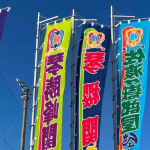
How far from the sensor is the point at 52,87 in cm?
1344

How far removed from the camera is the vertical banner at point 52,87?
12.7 meters

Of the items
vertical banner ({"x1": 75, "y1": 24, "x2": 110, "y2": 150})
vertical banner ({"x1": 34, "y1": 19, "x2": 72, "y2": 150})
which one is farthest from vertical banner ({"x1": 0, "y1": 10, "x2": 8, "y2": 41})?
vertical banner ({"x1": 75, "y1": 24, "x2": 110, "y2": 150})

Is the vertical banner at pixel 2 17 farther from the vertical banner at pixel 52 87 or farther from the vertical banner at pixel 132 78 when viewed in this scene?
the vertical banner at pixel 132 78

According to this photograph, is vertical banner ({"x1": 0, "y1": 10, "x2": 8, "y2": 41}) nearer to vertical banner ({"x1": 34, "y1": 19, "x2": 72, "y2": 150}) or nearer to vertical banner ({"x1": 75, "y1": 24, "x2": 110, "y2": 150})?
vertical banner ({"x1": 34, "y1": 19, "x2": 72, "y2": 150})

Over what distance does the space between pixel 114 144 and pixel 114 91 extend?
2531 millimetres

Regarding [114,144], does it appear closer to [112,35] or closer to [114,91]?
[114,91]

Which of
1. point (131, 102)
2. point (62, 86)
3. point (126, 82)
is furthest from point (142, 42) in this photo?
point (62, 86)

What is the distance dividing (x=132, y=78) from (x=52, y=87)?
3.76 metres

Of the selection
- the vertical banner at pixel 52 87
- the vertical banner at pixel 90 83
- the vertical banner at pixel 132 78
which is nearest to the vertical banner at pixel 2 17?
the vertical banner at pixel 52 87

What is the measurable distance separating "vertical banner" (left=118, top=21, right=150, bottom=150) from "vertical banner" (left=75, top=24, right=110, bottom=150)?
0.90 meters

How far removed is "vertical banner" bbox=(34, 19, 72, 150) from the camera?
12680 mm

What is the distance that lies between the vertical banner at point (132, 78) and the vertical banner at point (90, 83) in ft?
2.95

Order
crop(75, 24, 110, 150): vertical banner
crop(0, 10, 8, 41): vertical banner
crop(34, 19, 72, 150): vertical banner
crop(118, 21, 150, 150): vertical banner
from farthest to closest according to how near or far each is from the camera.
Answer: crop(0, 10, 8, 41): vertical banner, crop(118, 21, 150, 150): vertical banner, crop(75, 24, 110, 150): vertical banner, crop(34, 19, 72, 150): vertical banner

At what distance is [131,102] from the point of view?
1355 centimetres
